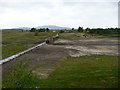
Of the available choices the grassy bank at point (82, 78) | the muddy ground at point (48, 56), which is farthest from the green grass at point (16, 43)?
the grassy bank at point (82, 78)

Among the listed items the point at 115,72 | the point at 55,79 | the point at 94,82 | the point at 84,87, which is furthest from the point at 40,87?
the point at 115,72

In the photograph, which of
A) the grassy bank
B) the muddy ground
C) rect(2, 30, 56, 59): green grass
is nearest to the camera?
the grassy bank

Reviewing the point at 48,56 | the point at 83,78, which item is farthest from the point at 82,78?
the point at 48,56

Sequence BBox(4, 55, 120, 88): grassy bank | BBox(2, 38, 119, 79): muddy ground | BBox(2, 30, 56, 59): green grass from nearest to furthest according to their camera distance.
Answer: BBox(4, 55, 120, 88): grassy bank < BBox(2, 38, 119, 79): muddy ground < BBox(2, 30, 56, 59): green grass

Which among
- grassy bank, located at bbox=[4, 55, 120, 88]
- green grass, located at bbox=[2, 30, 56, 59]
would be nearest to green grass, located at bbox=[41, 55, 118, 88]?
grassy bank, located at bbox=[4, 55, 120, 88]

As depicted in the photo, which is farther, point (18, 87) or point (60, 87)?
point (60, 87)

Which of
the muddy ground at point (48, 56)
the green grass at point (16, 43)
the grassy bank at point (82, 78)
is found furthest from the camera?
the green grass at point (16, 43)

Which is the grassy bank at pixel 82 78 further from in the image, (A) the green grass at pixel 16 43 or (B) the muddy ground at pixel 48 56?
(A) the green grass at pixel 16 43

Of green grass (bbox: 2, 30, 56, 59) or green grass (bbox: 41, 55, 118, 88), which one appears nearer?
green grass (bbox: 41, 55, 118, 88)

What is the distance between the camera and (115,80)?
15.8 metres

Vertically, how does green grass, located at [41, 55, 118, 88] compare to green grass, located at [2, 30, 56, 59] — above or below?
below

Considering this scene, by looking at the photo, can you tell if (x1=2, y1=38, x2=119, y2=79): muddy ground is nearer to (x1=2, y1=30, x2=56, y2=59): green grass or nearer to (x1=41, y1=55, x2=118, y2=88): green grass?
(x1=41, y1=55, x2=118, y2=88): green grass

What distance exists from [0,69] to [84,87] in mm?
11910

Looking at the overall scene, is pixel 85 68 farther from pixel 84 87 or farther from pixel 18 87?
pixel 18 87
